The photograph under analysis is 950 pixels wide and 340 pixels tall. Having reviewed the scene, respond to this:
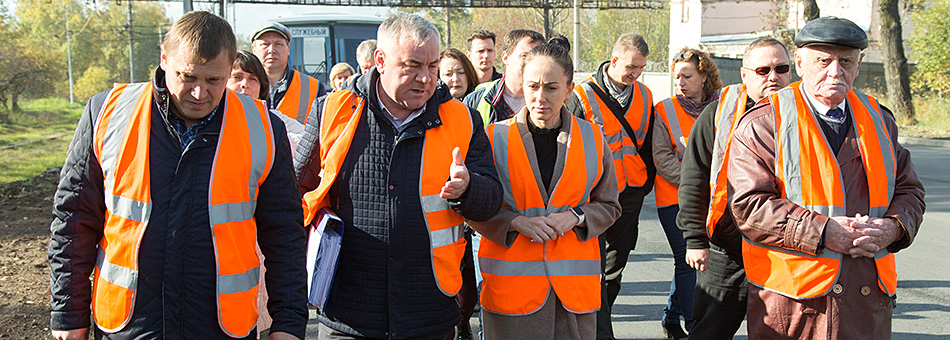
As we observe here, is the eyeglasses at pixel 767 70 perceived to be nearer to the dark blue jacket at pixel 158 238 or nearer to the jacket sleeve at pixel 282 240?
the jacket sleeve at pixel 282 240

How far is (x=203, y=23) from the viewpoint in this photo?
245 cm

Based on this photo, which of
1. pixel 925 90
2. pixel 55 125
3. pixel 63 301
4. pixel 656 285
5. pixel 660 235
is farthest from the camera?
pixel 55 125

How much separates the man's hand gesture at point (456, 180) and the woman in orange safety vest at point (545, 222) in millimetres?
568

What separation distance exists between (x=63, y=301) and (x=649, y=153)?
4097mm

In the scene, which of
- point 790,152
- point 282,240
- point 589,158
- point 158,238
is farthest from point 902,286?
point 158,238

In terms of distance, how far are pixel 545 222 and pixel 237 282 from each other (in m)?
1.45

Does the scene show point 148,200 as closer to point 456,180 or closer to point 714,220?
point 456,180

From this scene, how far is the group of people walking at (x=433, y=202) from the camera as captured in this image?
96.7 inches

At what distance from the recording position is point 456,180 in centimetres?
286

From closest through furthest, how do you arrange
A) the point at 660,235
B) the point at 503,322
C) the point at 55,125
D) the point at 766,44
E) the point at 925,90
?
the point at 503,322 < the point at 766,44 < the point at 660,235 < the point at 925,90 < the point at 55,125

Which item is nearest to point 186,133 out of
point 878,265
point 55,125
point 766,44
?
point 878,265

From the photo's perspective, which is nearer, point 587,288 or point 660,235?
point 587,288

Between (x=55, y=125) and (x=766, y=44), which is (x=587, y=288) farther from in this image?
(x=55, y=125)

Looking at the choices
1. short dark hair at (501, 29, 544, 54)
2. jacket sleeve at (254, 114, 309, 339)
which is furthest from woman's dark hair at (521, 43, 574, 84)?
jacket sleeve at (254, 114, 309, 339)
